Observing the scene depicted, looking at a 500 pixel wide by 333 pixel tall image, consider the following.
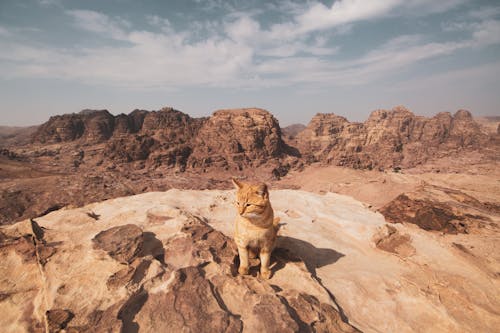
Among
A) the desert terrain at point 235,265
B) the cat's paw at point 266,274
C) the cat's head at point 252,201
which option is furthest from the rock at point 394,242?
the cat's head at point 252,201

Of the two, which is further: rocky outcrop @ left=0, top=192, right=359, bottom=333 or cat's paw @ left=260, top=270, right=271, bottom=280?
cat's paw @ left=260, top=270, right=271, bottom=280

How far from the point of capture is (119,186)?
1445cm

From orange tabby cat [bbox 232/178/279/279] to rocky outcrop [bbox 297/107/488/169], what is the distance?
104ft

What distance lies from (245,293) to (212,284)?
1.52 feet

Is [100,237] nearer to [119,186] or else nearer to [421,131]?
[119,186]

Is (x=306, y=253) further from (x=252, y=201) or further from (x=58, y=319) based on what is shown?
(x=58, y=319)

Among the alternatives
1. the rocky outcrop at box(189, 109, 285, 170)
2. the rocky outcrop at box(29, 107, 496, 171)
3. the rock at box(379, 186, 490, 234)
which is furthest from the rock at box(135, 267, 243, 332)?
the rocky outcrop at box(189, 109, 285, 170)

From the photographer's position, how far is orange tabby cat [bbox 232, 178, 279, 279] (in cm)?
302

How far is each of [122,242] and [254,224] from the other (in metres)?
2.02

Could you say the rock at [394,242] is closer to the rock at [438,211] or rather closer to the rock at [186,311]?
the rock at [438,211]

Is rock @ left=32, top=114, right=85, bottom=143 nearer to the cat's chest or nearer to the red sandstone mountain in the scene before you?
the red sandstone mountain

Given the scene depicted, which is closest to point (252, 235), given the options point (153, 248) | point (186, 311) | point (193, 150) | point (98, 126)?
point (186, 311)

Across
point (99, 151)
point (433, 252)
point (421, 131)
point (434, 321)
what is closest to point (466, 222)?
point (433, 252)

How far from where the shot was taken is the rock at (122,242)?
10.7ft
